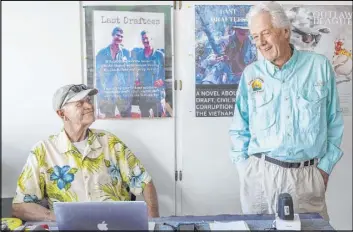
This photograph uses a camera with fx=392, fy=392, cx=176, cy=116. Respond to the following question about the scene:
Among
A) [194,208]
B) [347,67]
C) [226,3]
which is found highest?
[226,3]

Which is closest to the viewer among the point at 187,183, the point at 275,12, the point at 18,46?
the point at 275,12

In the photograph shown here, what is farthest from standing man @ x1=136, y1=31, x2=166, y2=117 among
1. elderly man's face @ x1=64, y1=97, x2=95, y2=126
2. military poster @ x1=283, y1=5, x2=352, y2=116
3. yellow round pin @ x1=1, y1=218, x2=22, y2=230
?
yellow round pin @ x1=1, y1=218, x2=22, y2=230

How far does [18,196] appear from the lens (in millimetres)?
2248

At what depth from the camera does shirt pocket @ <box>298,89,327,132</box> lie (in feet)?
7.22

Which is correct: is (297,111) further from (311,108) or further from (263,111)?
(263,111)

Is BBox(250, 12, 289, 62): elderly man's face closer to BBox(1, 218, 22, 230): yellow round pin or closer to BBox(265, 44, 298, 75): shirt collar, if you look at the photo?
BBox(265, 44, 298, 75): shirt collar

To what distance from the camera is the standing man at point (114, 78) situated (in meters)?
2.81

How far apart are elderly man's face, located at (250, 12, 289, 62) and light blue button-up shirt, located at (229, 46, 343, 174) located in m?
0.09

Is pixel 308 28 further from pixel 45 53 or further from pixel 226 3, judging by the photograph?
pixel 45 53

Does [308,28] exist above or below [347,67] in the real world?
above

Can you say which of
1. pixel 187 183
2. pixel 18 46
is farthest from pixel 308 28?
pixel 18 46

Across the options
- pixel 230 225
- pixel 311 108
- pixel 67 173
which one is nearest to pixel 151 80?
pixel 67 173

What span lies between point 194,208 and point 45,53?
1602 mm

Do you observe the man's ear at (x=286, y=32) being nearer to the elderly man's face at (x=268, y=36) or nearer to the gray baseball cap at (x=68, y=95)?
the elderly man's face at (x=268, y=36)
